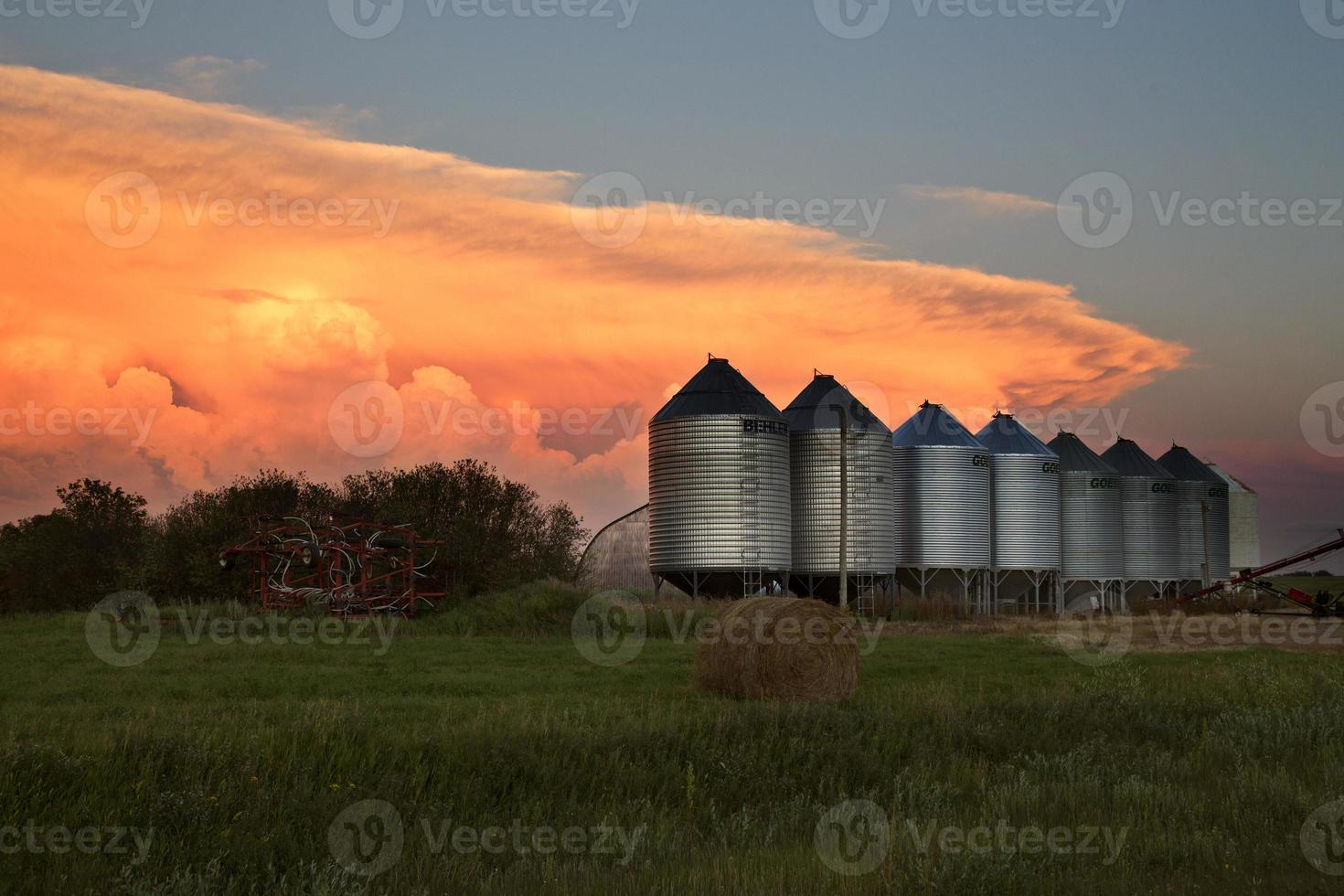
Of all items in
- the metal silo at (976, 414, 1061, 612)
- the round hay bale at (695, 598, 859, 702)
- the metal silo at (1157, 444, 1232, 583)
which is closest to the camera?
the round hay bale at (695, 598, 859, 702)

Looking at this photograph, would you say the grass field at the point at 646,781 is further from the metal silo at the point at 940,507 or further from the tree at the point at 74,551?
the tree at the point at 74,551

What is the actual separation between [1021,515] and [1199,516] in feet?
54.3

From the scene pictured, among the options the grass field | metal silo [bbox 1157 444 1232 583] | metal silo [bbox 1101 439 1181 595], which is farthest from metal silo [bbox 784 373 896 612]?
the grass field

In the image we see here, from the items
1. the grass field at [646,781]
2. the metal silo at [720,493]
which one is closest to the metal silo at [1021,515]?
the metal silo at [720,493]

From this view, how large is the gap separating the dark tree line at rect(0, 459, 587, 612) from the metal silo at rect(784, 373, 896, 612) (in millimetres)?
12157

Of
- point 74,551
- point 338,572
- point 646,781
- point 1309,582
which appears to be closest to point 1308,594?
point 338,572

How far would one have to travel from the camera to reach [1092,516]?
229 feet

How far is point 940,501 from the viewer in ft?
200

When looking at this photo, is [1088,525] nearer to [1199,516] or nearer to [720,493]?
[1199,516]

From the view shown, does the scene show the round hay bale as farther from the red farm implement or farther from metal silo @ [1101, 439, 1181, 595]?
metal silo @ [1101, 439, 1181, 595]

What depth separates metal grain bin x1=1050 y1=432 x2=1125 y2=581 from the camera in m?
69.2

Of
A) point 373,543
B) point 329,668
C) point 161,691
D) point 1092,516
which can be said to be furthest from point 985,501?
point 161,691

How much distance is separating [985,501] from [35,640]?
43742mm

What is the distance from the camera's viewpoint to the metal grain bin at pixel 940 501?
60.4 m
